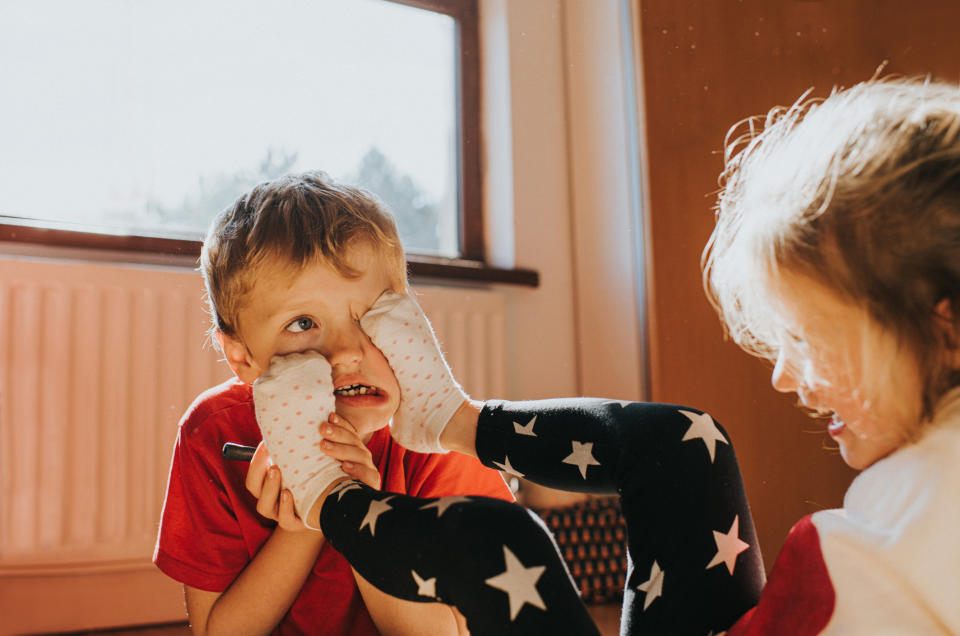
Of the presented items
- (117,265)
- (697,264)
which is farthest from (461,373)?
(117,265)

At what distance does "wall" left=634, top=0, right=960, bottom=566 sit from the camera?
1.34 m

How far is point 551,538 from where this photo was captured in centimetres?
46

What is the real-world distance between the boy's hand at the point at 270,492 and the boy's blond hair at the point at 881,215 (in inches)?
16.0

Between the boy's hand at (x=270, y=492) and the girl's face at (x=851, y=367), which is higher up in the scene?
the girl's face at (x=851, y=367)

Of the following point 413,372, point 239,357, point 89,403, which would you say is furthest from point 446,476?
point 89,403

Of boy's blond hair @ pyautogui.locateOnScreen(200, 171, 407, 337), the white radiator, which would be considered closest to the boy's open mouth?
boy's blond hair @ pyautogui.locateOnScreen(200, 171, 407, 337)

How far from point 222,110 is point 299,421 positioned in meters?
1.07

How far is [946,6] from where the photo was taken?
138cm

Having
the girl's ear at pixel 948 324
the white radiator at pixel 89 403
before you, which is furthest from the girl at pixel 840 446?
the white radiator at pixel 89 403

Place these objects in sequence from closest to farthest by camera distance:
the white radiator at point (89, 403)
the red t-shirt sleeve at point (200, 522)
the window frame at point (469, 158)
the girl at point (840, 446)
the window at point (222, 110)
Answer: the girl at point (840, 446), the red t-shirt sleeve at point (200, 522), the white radiator at point (89, 403), the window at point (222, 110), the window frame at point (469, 158)

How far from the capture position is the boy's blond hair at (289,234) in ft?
2.18

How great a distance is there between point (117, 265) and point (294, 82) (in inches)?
22.6

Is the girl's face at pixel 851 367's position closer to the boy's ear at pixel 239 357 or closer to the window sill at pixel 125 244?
the boy's ear at pixel 239 357

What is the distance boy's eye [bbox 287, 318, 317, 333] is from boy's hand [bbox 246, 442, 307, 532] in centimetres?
11
